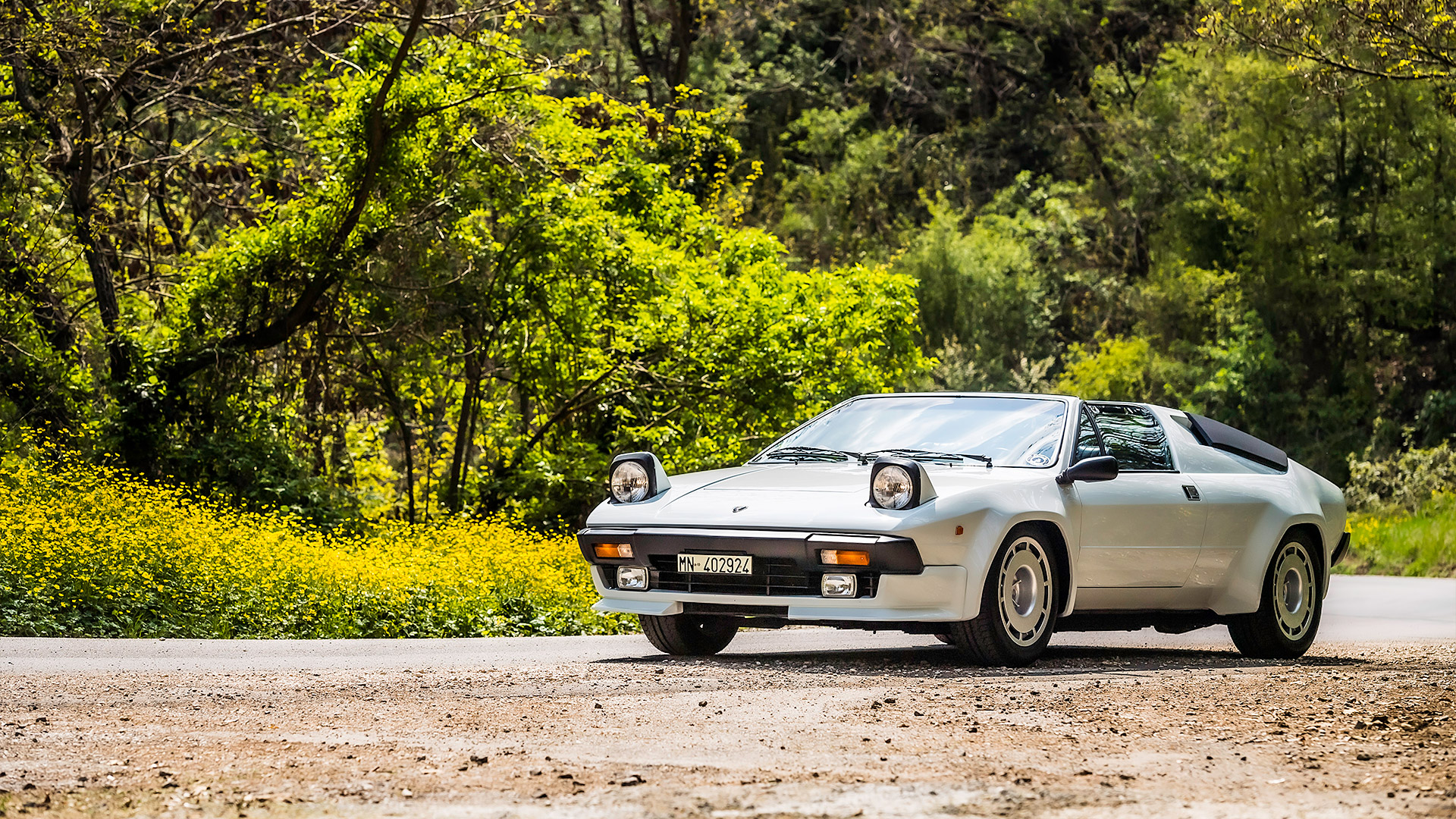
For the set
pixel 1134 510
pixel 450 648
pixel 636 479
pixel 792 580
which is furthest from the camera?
pixel 450 648

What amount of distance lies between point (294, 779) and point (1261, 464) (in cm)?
689

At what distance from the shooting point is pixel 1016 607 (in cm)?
869

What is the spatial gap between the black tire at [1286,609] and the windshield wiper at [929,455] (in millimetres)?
2012

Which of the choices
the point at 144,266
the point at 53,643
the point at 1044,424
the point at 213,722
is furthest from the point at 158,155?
the point at 213,722

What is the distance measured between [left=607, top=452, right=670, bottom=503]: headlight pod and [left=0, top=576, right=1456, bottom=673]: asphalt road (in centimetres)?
86

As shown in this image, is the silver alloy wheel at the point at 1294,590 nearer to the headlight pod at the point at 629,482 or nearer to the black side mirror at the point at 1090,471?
the black side mirror at the point at 1090,471

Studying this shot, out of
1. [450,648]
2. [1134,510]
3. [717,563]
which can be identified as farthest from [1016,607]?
[450,648]

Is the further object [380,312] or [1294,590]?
[380,312]

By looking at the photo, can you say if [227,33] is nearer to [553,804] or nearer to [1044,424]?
[1044,424]

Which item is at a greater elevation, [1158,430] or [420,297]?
[420,297]

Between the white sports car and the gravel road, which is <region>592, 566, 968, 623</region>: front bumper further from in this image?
the gravel road

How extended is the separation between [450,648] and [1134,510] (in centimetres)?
387

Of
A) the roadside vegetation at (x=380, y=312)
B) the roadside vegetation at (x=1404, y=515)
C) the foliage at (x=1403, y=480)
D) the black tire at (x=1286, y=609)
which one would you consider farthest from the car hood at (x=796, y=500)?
the foliage at (x=1403, y=480)

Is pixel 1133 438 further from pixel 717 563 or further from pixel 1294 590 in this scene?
pixel 717 563
